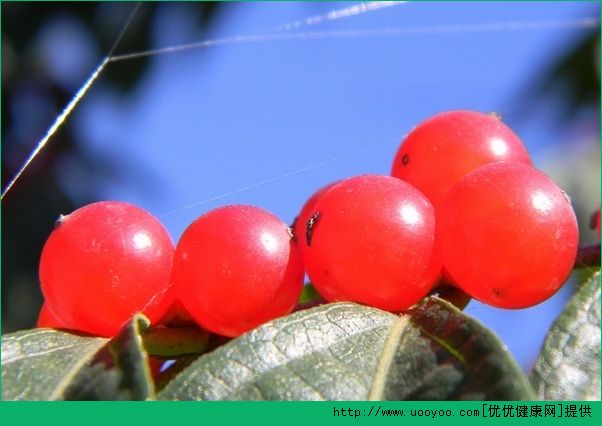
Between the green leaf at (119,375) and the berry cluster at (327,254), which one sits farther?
the berry cluster at (327,254)

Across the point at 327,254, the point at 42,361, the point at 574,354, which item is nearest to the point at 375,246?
the point at 327,254

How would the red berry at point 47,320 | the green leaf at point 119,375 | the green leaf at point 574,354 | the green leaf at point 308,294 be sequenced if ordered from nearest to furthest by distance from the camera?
the green leaf at point 119,375
the green leaf at point 574,354
the red berry at point 47,320
the green leaf at point 308,294

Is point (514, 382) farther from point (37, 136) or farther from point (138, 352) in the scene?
point (37, 136)

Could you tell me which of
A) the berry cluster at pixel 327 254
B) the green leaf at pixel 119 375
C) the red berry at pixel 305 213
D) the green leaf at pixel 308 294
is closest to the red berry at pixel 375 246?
the berry cluster at pixel 327 254

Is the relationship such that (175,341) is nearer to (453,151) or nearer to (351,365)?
(351,365)

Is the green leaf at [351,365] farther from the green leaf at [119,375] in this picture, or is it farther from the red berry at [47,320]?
the red berry at [47,320]

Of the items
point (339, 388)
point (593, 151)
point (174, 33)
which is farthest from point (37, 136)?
point (339, 388)
